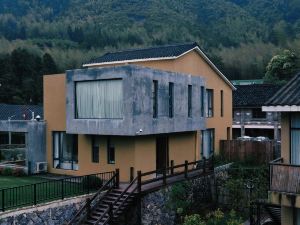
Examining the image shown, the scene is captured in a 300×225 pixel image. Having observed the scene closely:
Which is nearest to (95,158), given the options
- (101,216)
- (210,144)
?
(101,216)

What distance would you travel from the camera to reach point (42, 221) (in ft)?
60.9

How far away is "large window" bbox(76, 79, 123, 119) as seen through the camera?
22984mm

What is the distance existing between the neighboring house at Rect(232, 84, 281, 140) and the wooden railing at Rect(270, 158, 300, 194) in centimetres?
3718

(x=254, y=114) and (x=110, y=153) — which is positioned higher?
(x=254, y=114)

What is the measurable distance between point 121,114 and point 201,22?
3437 inches

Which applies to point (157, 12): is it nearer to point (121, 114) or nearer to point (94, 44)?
point (94, 44)

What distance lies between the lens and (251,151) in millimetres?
30297

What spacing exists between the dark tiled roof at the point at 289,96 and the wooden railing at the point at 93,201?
30.6ft

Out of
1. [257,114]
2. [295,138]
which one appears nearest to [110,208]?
[295,138]

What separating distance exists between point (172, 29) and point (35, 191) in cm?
8424

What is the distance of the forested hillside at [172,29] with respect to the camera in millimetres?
89269

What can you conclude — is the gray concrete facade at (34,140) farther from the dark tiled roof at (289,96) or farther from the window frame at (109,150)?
the dark tiled roof at (289,96)

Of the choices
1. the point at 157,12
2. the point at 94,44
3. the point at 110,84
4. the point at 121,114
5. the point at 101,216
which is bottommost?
the point at 101,216

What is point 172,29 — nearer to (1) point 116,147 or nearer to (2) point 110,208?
(1) point 116,147
